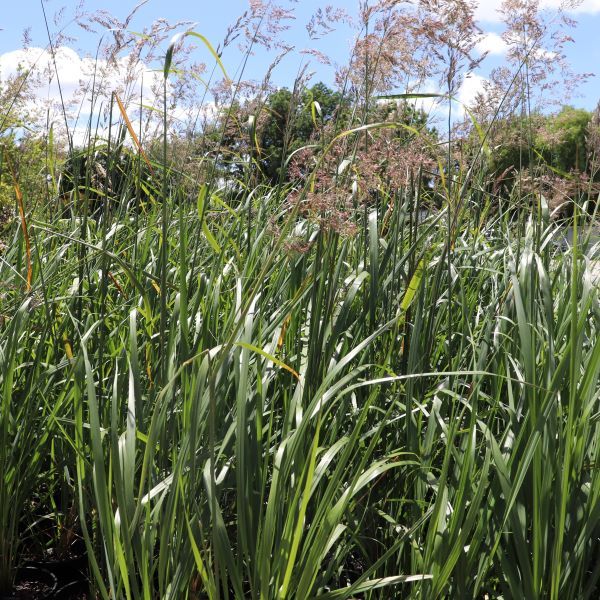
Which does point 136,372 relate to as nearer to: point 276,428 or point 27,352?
point 276,428

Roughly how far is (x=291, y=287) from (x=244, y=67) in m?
0.67

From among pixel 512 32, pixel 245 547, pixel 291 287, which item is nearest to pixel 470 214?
pixel 512 32

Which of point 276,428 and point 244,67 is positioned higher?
point 244,67

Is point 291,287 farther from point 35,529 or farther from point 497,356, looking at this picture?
point 35,529

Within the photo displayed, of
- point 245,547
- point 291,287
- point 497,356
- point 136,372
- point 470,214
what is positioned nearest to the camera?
point 245,547

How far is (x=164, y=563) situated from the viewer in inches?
56.4

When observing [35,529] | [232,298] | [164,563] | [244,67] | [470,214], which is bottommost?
[35,529]

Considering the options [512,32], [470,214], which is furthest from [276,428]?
[470,214]

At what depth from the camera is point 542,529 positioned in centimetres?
145

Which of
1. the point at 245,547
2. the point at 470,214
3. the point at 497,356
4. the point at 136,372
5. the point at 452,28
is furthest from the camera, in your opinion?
the point at 470,214

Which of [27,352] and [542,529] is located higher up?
[27,352]

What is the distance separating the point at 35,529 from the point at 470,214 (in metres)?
2.55

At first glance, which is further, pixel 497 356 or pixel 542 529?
pixel 497 356

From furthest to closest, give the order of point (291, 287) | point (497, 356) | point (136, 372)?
point (291, 287) → point (497, 356) → point (136, 372)
